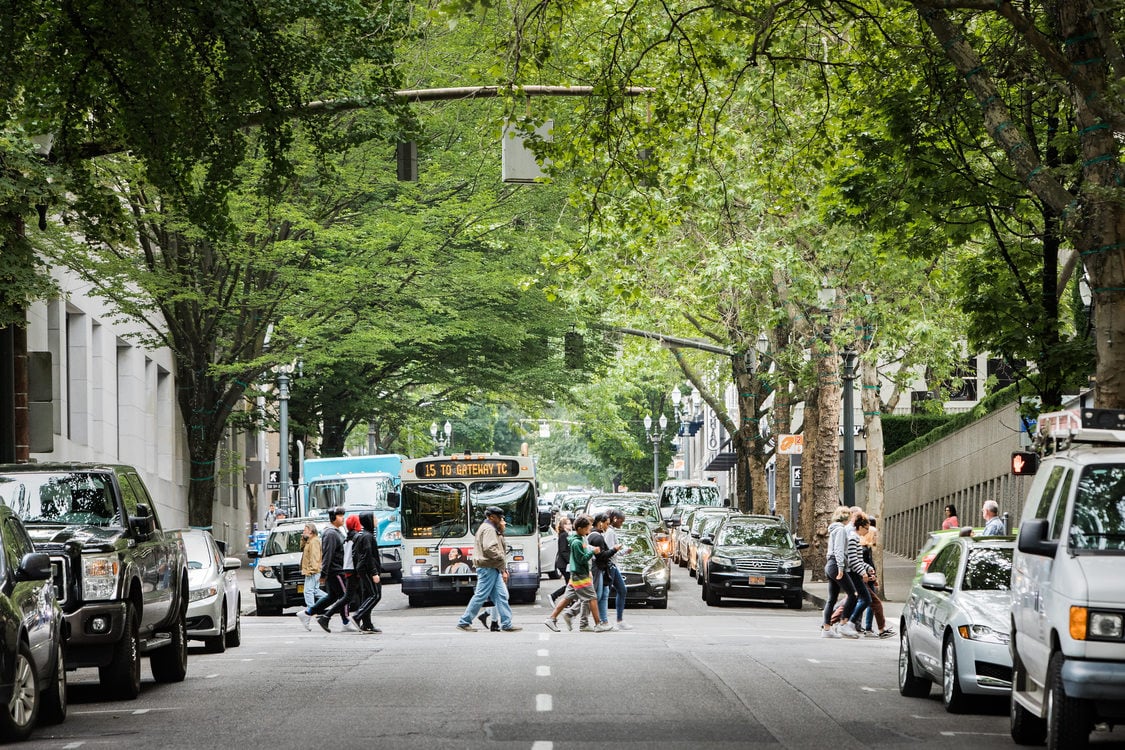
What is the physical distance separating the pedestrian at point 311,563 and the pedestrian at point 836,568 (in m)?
8.29

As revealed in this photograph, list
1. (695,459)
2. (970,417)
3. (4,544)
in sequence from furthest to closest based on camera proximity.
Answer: (695,459) < (970,417) < (4,544)

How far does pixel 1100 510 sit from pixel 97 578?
8.26m

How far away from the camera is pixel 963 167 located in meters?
19.5

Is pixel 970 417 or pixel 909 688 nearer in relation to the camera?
pixel 909 688

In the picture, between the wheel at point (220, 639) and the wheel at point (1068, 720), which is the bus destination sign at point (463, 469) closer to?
the wheel at point (220, 639)

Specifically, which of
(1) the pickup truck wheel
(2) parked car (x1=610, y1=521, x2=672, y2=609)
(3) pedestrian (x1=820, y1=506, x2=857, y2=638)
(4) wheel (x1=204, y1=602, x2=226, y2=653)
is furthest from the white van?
(2) parked car (x1=610, y1=521, x2=672, y2=609)

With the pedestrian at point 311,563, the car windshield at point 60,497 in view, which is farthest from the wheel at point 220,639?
the car windshield at point 60,497

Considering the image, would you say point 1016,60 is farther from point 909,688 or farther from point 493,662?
point 493,662

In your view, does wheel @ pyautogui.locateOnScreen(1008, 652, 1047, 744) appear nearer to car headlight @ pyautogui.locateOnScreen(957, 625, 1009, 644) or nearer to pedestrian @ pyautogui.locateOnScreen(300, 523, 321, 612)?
car headlight @ pyautogui.locateOnScreen(957, 625, 1009, 644)

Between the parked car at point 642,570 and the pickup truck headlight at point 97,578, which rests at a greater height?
the pickup truck headlight at point 97,578

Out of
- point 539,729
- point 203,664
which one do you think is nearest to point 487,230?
point 203,664

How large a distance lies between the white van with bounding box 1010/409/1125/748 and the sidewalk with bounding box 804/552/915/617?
53.3 feet

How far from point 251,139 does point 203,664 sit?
14.6m

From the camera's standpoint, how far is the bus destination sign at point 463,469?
30.9 meters
